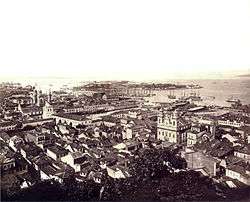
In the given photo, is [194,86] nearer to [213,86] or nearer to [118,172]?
[213,86]

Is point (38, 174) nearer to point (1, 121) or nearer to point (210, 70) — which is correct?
point (1, 121)

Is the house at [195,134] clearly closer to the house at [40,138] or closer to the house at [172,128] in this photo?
the house at [172,128]

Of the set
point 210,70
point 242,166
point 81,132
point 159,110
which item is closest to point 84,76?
point 81,132

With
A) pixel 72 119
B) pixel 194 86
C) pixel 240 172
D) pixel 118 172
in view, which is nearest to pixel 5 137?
pixel 72 119

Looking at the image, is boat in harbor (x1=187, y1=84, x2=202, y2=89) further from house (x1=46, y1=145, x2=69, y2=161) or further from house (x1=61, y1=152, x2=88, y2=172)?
house (x1=46, y1=145, x2=69, y2=161)

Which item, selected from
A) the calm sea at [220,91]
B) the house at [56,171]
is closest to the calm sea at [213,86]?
the calm sea at [220,91]

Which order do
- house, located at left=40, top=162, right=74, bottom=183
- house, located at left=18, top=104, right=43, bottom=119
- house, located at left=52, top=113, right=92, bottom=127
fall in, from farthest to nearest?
1. house, located at left=18, top=104, right=43, bottom=119
2. house, located at left=52, top=113, right=92, bottom=127
3. house, located at left=40, top=162, right=74, bottom=183

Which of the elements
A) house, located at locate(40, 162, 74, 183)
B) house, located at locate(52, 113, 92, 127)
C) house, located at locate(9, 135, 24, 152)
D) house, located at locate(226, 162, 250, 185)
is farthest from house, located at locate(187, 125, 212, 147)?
house, located at locate(9, 135, 24, 152)

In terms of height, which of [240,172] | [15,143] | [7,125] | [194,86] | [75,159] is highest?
[194,86]
